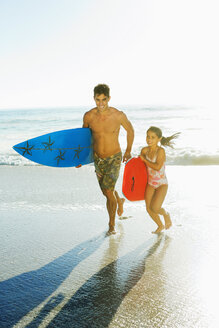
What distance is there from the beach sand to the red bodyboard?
1.25 feet

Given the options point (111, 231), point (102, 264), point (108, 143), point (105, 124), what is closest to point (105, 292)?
point (102, 264)

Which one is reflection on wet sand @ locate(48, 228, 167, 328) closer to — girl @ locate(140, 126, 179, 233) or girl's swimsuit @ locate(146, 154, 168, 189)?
girl @ locate(140, 126, 179, 233)

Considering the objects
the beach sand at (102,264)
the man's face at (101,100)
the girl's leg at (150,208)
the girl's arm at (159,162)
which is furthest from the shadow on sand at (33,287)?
the man's face at (101,100)

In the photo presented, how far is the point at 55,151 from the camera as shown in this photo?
4844 millimetres

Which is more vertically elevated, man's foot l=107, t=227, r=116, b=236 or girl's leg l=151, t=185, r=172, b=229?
girl's leg l=151, t=185, r=172, b=229

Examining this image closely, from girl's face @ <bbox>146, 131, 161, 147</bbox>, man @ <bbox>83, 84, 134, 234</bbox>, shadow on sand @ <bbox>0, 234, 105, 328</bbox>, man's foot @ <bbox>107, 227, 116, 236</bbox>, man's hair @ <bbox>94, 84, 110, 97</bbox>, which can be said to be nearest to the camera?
shadow on sand @ <bbox>0, 234, 105, 328</bbox>

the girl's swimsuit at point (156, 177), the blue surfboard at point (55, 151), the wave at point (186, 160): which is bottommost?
the wave at point (186, 160)

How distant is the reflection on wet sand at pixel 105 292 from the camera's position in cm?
233

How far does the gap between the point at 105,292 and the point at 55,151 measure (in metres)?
2.53

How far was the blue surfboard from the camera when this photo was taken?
4.79 m

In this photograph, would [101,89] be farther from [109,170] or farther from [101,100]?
[109,170]

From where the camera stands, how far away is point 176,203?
5164 mm

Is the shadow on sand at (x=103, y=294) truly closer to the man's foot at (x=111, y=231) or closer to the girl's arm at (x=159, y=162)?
the man's foot at (x=111, y=231)

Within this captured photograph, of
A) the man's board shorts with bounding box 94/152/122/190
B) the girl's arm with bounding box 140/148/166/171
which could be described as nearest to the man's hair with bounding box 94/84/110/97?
the man's board shorts with bounding box 94/152/122/190
